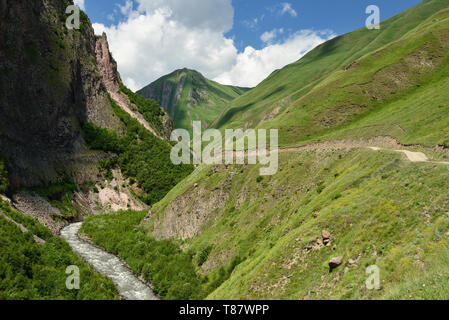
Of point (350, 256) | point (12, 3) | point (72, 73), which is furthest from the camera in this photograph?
point (72, 73)

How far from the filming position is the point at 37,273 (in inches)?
1260

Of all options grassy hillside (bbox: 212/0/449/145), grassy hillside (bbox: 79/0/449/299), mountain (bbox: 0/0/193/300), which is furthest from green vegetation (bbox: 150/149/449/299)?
mountain (bbox: 0/0/193/300)

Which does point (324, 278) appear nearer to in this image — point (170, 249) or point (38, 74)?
point (170, 249)

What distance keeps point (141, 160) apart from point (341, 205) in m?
91.3

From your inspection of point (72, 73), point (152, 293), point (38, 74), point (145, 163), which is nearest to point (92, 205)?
point (145, 163)

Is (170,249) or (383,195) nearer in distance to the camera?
(383,195)

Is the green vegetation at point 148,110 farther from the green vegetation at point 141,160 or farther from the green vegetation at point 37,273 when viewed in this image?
the green vegetation at point 37,273

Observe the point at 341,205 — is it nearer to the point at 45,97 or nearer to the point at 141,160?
the point at 45,97

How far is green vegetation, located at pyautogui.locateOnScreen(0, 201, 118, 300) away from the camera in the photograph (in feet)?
93.2

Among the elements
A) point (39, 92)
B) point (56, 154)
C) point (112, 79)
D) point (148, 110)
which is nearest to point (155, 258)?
point (56, 154)

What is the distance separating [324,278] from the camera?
17.4 meters

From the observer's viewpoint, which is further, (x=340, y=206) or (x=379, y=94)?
(x=379, y=94)

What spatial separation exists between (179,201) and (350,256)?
122 ft

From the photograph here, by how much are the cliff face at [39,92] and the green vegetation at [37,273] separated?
2741 cm
